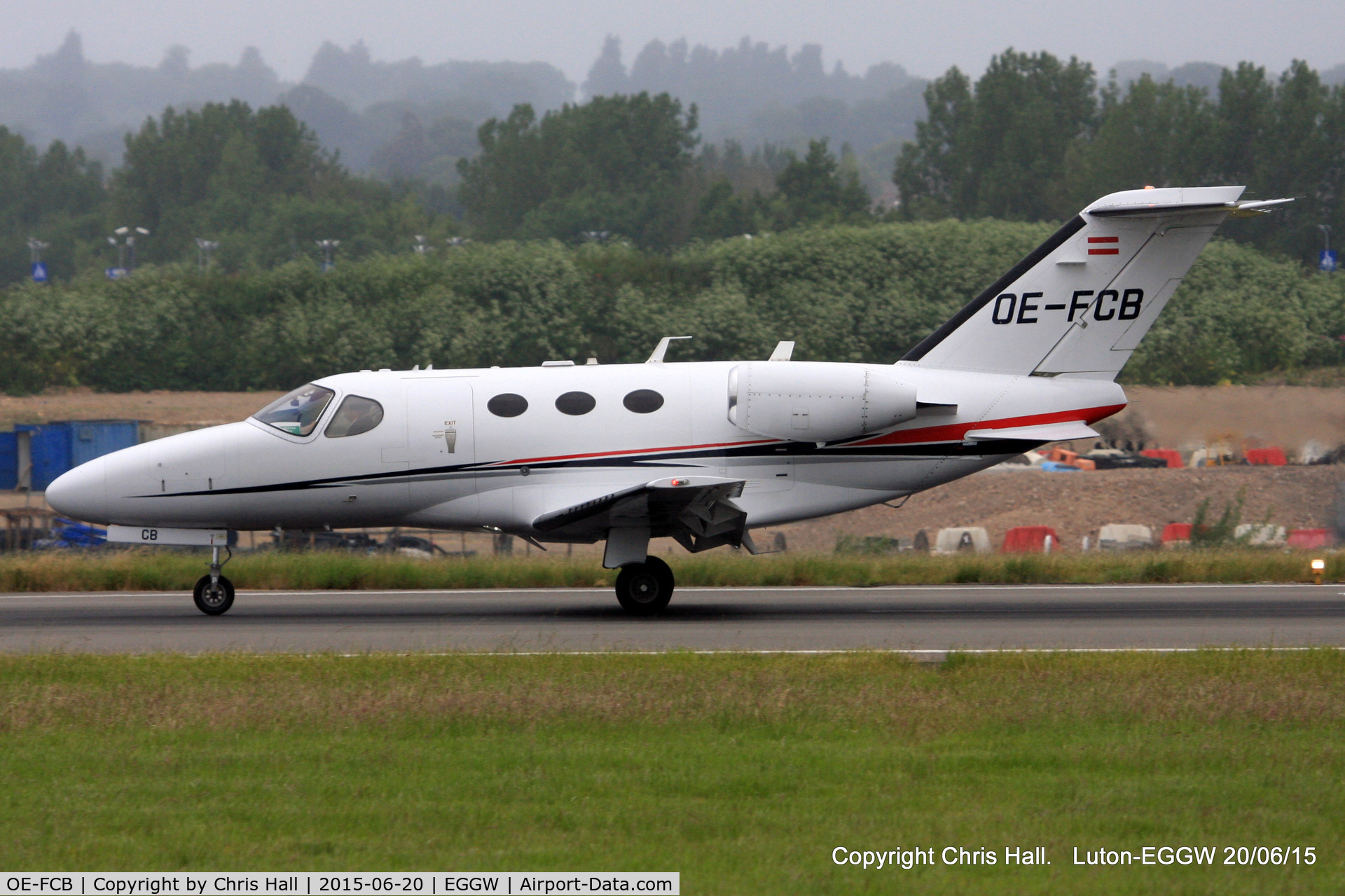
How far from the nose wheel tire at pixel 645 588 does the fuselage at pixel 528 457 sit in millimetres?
1053

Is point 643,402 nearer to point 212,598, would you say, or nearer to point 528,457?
point 528,457

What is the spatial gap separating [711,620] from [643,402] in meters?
2.68

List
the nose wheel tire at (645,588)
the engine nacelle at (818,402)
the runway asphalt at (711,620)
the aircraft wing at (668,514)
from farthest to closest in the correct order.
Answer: the nose wheel tire at (645,588) → the engine nacelle at (818,402) → the aircraft wing at (668,514) → the runway asphalt at (711,620)

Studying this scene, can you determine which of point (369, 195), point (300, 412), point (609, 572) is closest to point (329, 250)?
point (369, 195)

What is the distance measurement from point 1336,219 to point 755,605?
256 feet

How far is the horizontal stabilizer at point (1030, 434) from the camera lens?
56.6 feet

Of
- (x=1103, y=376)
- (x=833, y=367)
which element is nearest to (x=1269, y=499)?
(x=1103, y=376)

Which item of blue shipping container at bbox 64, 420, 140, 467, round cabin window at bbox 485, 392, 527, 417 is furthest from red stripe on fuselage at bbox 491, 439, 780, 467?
blue shipping container at bbox 64, 420, 140, 467

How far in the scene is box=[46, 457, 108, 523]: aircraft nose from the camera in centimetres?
1722

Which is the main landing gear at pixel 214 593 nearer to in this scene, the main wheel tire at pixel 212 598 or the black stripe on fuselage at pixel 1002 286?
the main wheel tire at pixel 212 598

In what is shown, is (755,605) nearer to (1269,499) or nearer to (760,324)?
(1269,499)

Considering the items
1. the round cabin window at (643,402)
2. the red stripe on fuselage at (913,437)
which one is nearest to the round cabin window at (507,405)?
the red stripe on fuselage at (913,437)

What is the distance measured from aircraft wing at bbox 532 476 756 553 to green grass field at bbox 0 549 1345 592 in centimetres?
427

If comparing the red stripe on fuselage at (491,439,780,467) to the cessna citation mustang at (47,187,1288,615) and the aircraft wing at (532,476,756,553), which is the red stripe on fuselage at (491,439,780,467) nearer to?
the cessna citation mustang at (47,187,1288,615)
